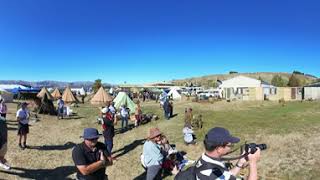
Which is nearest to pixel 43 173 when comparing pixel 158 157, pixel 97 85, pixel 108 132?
pixel 108 132

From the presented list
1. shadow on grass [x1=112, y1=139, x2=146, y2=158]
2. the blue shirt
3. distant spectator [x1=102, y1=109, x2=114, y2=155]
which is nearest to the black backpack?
the blue shirt

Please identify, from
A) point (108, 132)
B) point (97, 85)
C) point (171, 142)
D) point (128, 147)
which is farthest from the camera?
point (97, 85)

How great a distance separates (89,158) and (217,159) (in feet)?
11.0

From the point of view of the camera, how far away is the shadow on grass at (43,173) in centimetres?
1175

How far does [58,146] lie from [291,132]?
11091 mm

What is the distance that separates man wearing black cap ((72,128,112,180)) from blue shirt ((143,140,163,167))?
231 cm

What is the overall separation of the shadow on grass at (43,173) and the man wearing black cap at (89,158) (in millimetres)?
5442

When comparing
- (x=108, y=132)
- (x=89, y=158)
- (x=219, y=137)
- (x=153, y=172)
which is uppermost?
(x=219, y=137)

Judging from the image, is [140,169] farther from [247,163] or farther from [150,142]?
[247,163]

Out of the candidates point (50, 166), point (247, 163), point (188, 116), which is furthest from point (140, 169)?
point (247, 163)

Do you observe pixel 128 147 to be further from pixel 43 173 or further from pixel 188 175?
pixel 188 175

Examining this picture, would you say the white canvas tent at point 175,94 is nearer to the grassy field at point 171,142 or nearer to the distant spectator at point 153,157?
the grassy field at point 171,142

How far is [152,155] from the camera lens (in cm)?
907

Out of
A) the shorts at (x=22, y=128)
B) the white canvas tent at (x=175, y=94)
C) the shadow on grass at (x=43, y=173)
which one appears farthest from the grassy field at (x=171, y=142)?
the white canvas tent at (x=175, y=94)
